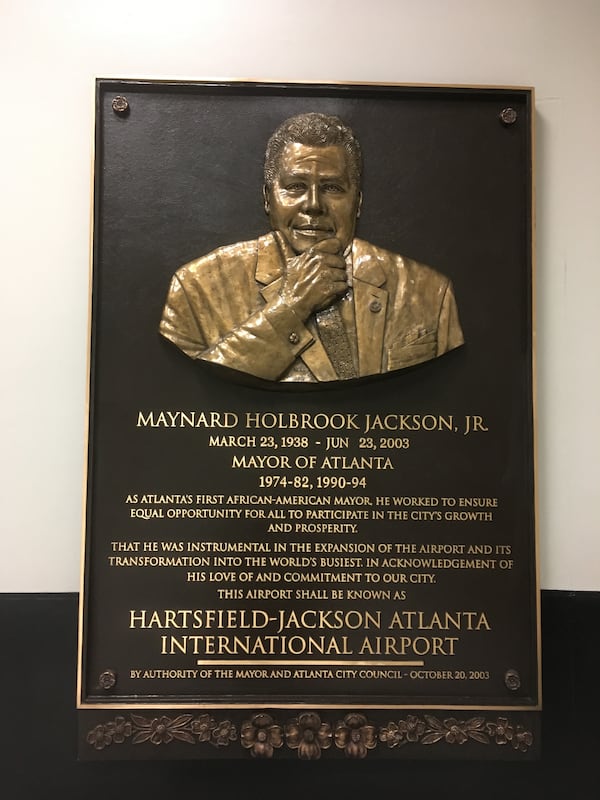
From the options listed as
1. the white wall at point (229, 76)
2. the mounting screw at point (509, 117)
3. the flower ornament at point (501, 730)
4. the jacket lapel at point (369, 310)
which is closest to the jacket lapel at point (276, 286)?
the jacket lapel at point (369, 310)

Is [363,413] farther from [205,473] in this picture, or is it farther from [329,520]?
[205,473]

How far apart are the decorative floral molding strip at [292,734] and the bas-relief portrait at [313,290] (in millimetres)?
1225

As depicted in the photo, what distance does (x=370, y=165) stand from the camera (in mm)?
2439

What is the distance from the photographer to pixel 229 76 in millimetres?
2521

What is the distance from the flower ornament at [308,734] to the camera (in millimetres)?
2287

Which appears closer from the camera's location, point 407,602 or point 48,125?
point 407,602

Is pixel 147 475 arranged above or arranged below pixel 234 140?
below

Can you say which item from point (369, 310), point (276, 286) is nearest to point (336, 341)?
point (369, 310)

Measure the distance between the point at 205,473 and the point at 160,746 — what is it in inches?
38.1

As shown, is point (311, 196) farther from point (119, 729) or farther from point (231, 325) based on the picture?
point (119, 729)

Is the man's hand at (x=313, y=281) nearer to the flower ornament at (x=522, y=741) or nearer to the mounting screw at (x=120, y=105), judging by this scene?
the mounting screw at (x=120, y=105)

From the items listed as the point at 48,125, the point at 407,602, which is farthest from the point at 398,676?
the point at 48,125

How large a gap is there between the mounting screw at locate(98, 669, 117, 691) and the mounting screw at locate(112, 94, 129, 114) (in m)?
2.04

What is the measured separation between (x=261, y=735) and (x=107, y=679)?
0.58m
